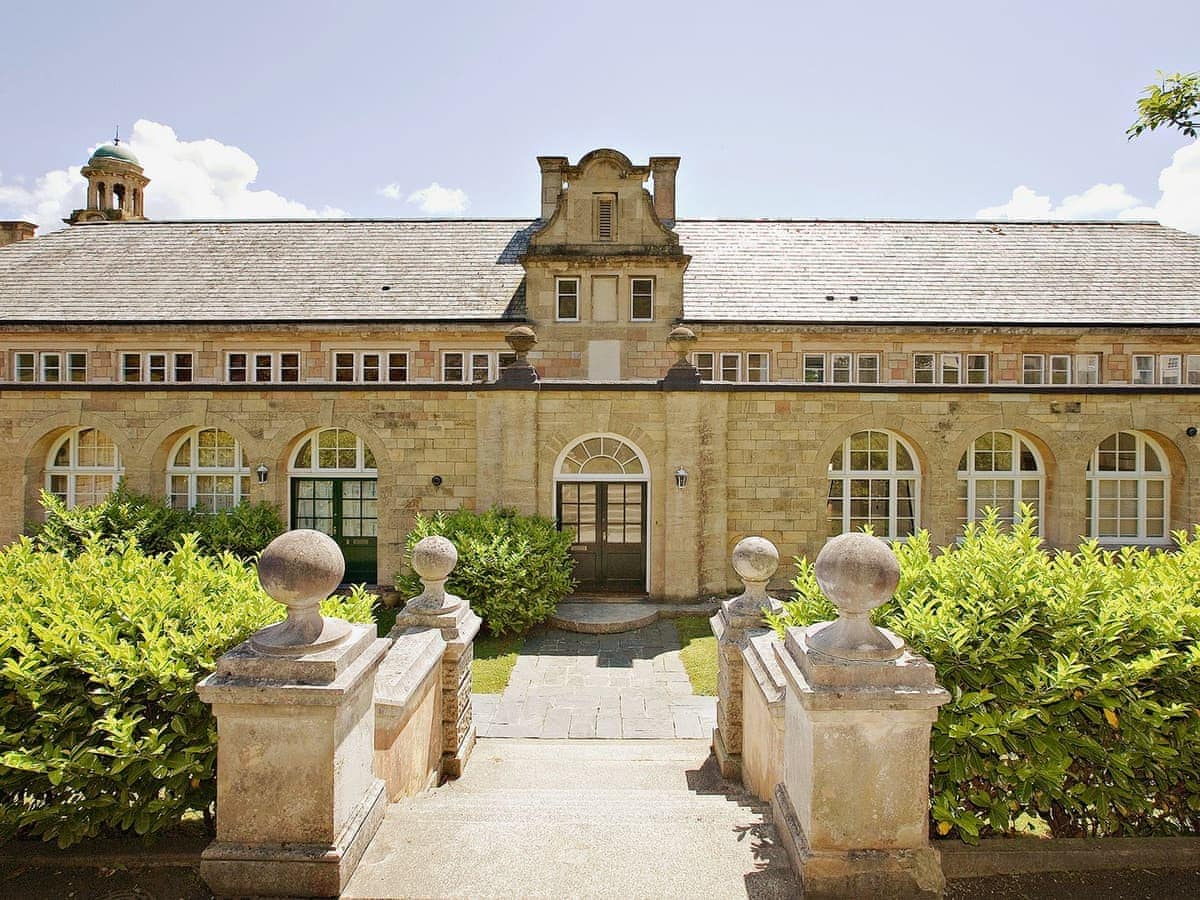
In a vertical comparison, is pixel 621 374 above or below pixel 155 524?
above

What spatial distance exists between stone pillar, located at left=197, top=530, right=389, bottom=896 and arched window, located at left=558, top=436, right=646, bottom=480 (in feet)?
32.9

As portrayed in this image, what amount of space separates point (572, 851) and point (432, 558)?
9.79 ft

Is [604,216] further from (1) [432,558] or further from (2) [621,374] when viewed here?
(1) [432,558]

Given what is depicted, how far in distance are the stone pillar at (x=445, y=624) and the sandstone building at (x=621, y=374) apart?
21.9ft

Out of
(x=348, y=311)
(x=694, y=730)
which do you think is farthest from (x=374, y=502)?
(x=694, y=730)

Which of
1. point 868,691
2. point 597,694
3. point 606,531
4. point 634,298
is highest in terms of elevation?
point 634,298

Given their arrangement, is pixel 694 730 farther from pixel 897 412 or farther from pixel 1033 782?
pixel 897 412

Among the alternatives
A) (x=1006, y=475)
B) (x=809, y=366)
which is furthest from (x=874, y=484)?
(x=809, y=366)

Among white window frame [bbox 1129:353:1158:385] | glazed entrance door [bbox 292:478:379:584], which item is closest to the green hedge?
glazed entrance door [bbox 292:478:379:584]

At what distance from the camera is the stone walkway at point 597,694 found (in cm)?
780

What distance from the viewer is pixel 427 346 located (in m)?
18.5

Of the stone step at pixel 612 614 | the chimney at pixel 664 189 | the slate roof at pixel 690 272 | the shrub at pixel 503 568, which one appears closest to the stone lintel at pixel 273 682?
the shrub at pixel 503 568

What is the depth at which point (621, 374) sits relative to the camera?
17797 mm

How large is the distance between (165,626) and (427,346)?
1521 centimetres
